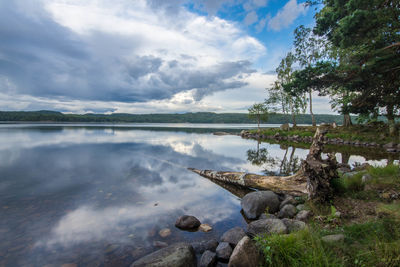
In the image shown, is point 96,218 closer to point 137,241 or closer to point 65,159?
point 137,241

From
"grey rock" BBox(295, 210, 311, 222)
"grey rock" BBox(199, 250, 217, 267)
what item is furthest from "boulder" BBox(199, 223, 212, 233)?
"grey rock" BBox(295, 210, 311, 222)

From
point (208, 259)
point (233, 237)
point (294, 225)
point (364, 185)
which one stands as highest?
point (364, 185)

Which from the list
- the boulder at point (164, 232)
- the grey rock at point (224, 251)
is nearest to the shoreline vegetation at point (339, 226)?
the grey rock at point (224, 251)

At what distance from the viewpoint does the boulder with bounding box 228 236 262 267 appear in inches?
147

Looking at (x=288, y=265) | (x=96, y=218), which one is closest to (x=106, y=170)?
(x=96, y=218)

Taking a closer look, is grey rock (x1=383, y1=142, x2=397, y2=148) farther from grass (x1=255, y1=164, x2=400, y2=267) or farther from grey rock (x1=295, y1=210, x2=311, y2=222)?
grey rock (x1=295, y1=210, x2=311, y2=222)

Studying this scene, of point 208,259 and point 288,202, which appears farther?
point 288,202

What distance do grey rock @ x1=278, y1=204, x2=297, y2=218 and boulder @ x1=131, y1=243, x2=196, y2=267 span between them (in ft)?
12.6

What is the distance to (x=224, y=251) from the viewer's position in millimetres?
4531

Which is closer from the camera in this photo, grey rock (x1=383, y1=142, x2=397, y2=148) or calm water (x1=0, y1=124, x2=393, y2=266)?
calm water (x1=0, y1=124, x2=393, y2=266)

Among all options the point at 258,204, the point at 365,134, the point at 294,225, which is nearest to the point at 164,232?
the point at 258,204

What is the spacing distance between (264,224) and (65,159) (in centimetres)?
1894

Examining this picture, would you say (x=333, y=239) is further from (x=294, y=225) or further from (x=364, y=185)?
(x=364, y=185)

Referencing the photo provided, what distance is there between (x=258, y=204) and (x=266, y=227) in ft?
6.38
